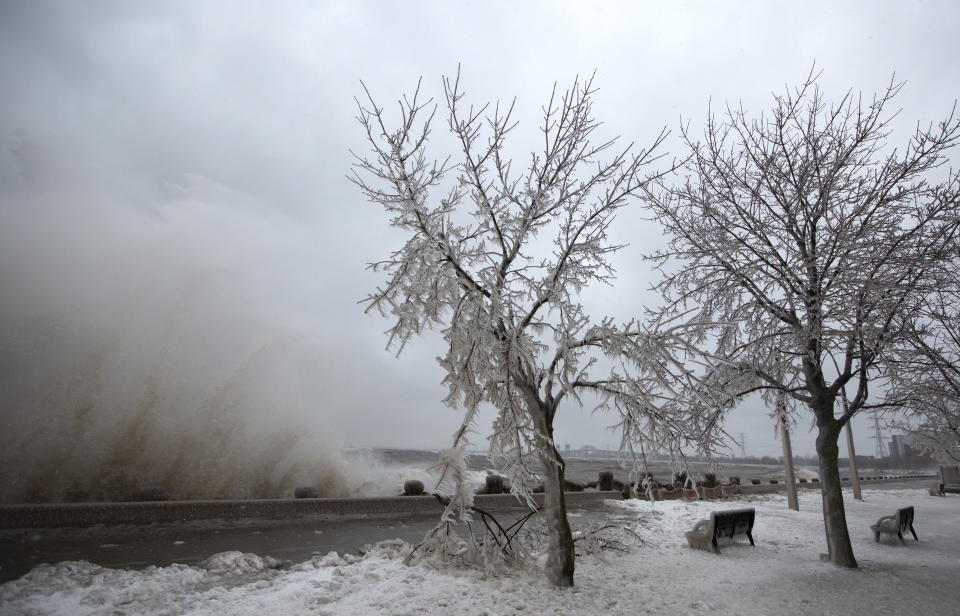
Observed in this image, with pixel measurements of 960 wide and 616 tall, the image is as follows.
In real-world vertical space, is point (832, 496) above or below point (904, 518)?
above

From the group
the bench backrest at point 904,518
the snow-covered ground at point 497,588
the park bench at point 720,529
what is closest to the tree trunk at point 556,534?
the snow-covered ground at point 497,588

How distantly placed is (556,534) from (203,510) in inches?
342

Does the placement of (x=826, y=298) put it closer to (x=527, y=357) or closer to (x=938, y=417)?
(x=938, y=417)

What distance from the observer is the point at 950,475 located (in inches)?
1166

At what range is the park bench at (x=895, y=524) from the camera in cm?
1055

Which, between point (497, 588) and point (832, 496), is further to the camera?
point (832, 496)

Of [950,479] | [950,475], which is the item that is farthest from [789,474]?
[950,475]

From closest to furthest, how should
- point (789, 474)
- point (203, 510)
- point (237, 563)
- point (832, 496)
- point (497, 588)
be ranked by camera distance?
point (497, 588) → point (237, 563) → point (832, 496) → point (203, 510) → point (789, 474)

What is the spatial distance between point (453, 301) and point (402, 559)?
4.15 meters

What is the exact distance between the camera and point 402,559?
25.2 ft

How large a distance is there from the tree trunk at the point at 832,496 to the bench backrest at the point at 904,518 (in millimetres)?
2863

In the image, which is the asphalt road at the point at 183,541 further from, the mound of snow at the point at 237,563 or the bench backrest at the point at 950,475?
the bench backrest at the point at 950,475

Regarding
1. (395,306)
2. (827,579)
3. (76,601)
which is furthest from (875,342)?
(76,601)

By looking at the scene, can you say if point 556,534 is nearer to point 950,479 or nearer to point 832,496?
point 832,496
